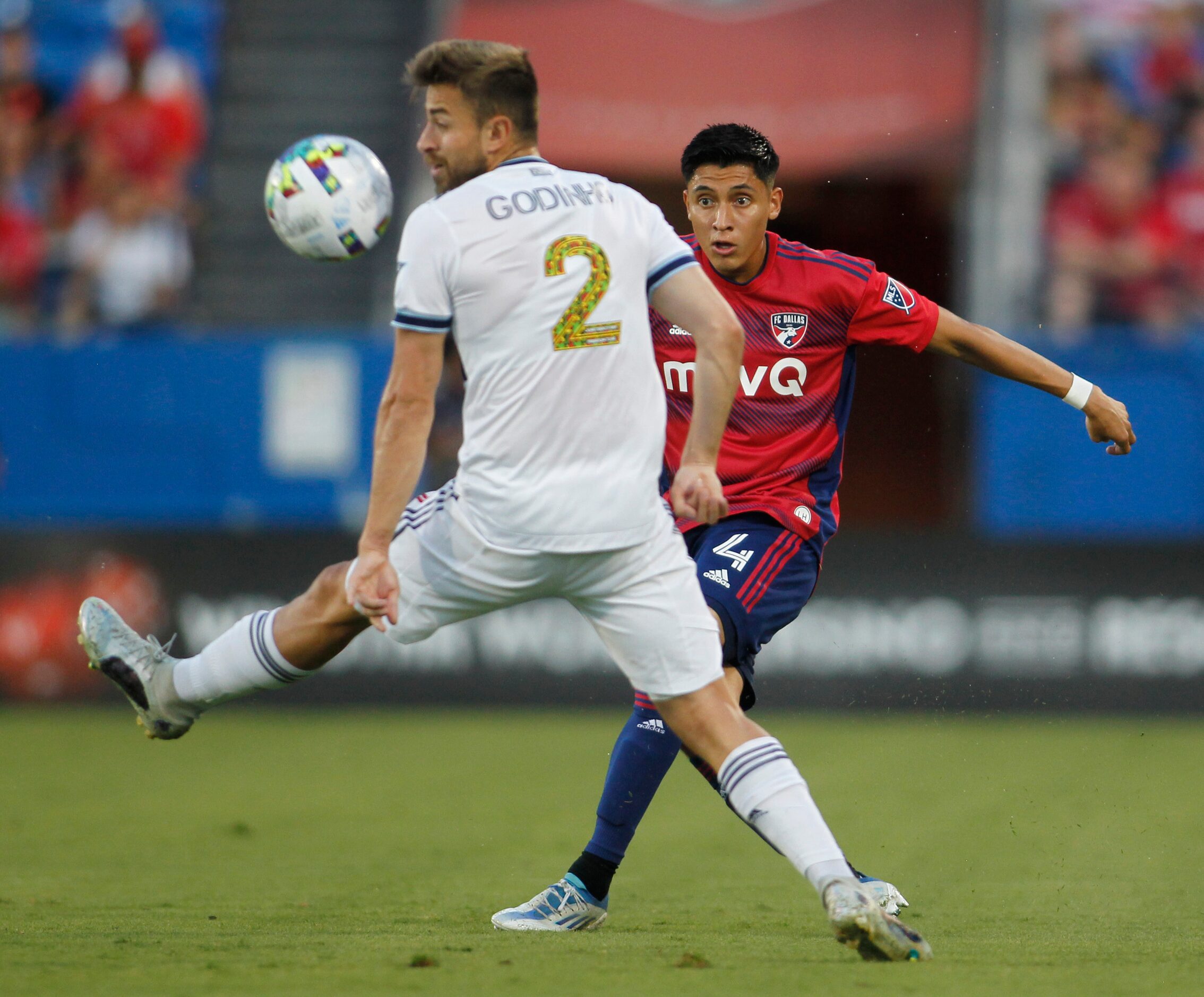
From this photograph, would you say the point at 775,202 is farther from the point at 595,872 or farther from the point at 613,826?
the point at 595,872

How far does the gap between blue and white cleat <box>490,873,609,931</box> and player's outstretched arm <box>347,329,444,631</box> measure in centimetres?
123

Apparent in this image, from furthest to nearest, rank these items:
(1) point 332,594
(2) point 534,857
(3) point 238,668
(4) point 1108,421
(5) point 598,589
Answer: (2) point 534,857 → (4) point 1108,421 → (3) point 238,668 → (1) point 332,594 → (5) point 598,589

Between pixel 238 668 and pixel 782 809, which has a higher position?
pixel 238 668

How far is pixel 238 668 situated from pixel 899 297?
2323 millimetres

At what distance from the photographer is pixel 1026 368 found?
17.2 ft

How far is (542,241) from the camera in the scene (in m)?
4.28

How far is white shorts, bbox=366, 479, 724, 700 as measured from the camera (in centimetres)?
438

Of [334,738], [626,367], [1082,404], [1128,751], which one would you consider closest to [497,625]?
[334,738]

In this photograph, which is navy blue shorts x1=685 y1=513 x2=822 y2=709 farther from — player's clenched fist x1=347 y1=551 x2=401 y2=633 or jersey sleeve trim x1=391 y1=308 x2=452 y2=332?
jersey sleeve trim x1=391 y1=308 x2=452 y2=332

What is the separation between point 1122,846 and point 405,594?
365 cm

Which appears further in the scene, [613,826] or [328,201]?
[613,826]

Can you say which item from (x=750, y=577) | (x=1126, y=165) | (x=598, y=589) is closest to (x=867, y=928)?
(x=598, y=589)

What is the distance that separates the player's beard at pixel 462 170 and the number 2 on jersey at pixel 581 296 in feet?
1.02

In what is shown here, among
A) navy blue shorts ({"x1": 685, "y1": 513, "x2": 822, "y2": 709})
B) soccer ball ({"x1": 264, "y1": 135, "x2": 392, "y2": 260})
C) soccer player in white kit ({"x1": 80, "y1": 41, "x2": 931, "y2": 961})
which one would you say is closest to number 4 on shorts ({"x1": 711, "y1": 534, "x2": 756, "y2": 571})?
navy blue shorts ({"x1": 685, "y1": 513, "x2": 822, "y2": 709})
